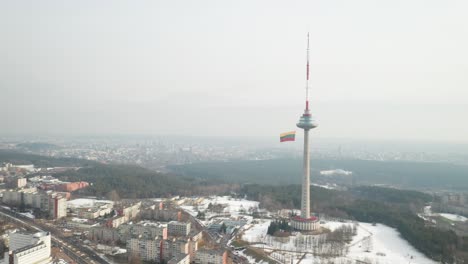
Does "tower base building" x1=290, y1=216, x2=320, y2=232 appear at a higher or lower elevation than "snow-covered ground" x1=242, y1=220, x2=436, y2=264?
higher

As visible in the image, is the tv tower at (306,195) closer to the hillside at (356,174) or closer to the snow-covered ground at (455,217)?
the snow-covered ground at (455,217)

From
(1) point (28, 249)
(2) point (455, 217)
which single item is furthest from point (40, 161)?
(2) point (455, 217)

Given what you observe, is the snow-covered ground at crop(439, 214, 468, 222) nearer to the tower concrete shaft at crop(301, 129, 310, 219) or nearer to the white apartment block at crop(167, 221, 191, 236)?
the tower concrete shaft at crop(301, 129, 310, 219)

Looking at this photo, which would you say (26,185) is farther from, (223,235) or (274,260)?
(274,260)

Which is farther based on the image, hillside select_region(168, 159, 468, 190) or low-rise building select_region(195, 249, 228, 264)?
hillside select_region(168, 159, 468, 190)

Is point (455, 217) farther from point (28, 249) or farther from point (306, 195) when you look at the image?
point (28, 249)

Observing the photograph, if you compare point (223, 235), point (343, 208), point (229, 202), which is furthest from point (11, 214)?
point (343, 208)

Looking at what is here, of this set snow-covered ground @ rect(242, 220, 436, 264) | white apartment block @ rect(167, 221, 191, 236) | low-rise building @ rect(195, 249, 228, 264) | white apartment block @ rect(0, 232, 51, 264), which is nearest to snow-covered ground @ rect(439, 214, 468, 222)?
snow-covered ground @ rect(242, 220, 436, 264)

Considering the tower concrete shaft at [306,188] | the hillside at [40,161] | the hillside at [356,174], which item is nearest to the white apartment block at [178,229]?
the tower concrete shaft at [306,188]
